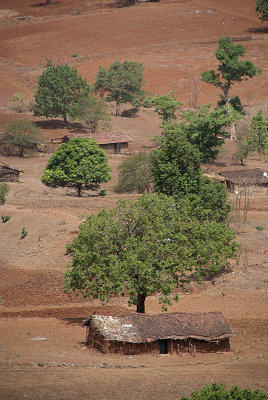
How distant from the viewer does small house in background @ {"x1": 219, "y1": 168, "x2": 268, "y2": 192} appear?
52.4 m

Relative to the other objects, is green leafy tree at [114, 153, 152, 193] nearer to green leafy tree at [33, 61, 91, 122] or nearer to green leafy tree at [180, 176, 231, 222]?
green leafy tree at [180, 176, 231, 222]

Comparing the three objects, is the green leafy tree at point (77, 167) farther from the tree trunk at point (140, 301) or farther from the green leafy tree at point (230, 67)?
the green leafy tree at point (230, 67)

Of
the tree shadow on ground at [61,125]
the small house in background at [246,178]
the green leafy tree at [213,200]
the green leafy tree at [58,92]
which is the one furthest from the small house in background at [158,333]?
the tree shadow on ground at [61,125]

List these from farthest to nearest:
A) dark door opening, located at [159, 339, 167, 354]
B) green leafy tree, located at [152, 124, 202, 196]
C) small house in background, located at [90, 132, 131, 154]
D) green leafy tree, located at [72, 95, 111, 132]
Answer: green leafy tree, located at [72, 95, 111, 132] → small house in background, located at [90, 132, 131, 154] → green leafy tree, located at [152, 124, 202, 196] → dark door opening, located at [159, 339, 167, 354]

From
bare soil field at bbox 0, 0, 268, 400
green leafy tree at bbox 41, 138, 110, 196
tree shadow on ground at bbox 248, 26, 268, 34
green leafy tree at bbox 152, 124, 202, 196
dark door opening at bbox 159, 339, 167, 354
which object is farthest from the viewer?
tree shadow on ground at bbox 248, 26, 268, 34

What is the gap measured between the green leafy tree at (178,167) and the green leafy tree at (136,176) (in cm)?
974

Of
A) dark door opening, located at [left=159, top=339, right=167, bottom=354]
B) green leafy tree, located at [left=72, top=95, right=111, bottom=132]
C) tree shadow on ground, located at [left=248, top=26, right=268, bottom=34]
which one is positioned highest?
tree shadow on ground, located at [left=248, top=26, right=268, bottom=34]

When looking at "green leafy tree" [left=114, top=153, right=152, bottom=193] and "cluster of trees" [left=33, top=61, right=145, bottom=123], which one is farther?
"cluster of trees" [left=33, top=61, right=145, bottom=123]

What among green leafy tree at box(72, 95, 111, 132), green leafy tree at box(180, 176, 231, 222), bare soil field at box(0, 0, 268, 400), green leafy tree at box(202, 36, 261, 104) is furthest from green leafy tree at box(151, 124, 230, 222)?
green leafy tree at box(202, 36, 261, 104)

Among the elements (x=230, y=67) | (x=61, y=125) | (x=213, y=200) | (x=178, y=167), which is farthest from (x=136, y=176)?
(x=230, y=67)

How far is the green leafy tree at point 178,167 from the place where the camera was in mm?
38906

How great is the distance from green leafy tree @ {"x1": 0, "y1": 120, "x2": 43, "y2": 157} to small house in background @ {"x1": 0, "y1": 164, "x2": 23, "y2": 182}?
391 inches

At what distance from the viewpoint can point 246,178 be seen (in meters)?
52.8

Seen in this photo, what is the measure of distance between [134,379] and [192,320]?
15.4ft
